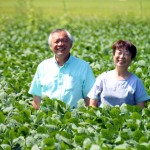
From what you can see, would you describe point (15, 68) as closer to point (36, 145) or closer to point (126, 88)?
point (126, 88)

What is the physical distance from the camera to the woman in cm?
608

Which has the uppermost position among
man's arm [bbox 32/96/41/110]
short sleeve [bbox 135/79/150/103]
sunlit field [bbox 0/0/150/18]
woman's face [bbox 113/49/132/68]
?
woman's face [bbox 113/49/132/68]

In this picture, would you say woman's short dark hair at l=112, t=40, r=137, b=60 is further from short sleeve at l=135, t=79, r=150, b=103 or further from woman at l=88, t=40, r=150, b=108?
short sleeve at l=135, t=79, r=150, b=103

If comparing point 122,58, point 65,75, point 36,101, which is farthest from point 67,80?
point 122,58

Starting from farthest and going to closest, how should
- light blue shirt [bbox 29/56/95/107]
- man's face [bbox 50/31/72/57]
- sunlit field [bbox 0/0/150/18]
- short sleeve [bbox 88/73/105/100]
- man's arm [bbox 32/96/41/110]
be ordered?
sunlit field [bbox 0/0/150/18]
man's arm [bbox 32/96/41/110]
light blue shirt [bbox 29/56/95/107]
man's face [bbox 50/31/72/57]
short sleeve [bbox 88/73/105/100]

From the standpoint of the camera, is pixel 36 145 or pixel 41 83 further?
pixel 41 83

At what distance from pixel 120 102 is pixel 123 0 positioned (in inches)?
1589

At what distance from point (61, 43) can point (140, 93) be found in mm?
1059

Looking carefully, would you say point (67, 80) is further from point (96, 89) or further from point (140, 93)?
point (140, 93)

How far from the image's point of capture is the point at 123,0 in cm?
4594

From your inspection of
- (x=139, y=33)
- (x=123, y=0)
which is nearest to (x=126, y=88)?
(x=139, y=33)

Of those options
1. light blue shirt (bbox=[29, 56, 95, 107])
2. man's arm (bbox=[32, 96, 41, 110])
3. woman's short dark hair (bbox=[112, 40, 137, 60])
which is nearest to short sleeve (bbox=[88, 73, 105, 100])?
light blue shirt (bbox=[29, 56, 95, 107])

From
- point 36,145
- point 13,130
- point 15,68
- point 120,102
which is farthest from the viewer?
point 15,68

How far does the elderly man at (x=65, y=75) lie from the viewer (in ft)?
21.3
